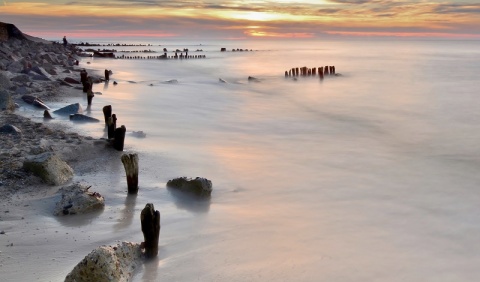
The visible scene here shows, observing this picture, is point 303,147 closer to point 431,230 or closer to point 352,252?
point 431,230

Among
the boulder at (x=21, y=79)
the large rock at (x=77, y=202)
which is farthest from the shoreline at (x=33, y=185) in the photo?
the boulder at (x=21, y=79)

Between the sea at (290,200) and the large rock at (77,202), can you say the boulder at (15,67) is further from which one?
the large rock at (77,202)

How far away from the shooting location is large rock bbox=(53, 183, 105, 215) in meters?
6.42

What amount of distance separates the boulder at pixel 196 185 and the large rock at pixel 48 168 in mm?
1812

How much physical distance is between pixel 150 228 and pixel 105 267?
962 millimetres

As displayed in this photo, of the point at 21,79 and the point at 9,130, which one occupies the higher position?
the point at 21,79

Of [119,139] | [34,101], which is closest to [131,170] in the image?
[119,139]

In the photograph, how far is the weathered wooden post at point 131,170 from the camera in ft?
24.0

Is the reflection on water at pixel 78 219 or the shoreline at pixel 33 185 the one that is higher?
the shoreline at pixel 33 185

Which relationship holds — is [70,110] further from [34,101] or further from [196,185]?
[196,185]

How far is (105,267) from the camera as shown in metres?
4.35

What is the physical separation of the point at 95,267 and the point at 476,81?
34.7 meters

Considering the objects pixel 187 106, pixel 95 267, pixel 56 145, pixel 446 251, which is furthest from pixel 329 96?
pixel 95 267

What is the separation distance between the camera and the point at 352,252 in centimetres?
588
